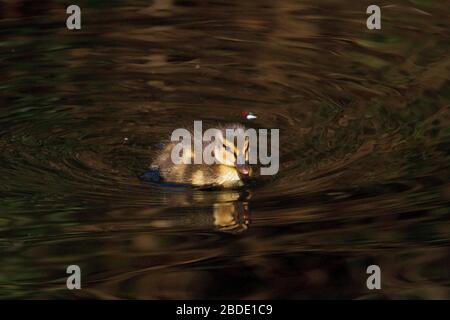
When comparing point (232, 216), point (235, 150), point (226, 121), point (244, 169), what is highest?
point (226, 121)

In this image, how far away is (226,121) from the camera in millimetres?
8883

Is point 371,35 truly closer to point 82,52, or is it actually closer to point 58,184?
point 82,52

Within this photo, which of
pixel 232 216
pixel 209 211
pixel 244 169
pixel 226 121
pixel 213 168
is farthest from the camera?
pixel 226 121

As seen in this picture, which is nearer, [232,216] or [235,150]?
[232,216]

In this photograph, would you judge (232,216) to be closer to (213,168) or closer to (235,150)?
(213,168)

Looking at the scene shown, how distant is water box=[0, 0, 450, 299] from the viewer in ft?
20.1

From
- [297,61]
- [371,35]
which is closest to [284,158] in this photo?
[297,61]

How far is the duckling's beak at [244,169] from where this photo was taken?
7762mm

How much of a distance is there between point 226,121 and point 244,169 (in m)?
1.16

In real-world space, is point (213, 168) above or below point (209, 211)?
above

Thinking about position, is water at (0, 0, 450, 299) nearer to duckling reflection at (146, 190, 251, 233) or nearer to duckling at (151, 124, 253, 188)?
duckling reflection at (146, 190, 251, 233)

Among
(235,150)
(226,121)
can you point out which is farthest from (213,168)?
(226,121)

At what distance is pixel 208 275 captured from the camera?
237 inches

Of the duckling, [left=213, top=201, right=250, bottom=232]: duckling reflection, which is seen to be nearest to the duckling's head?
the duckling
